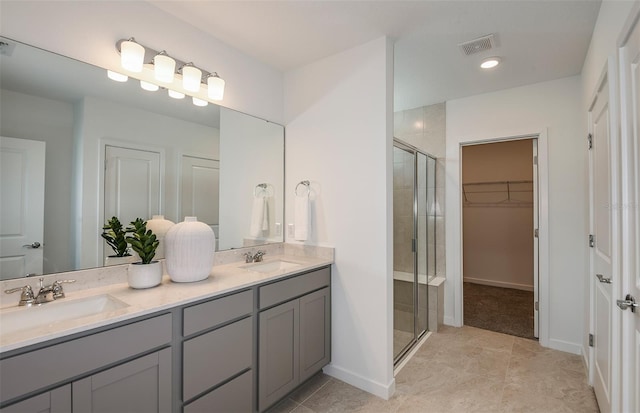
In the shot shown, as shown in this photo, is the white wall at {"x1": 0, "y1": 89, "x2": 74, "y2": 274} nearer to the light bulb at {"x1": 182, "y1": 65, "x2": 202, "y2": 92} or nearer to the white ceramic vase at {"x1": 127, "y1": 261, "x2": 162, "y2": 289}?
the white ceramic vase at {"x1": 127, "y1": 261, "x2": 162, "y2": 289}

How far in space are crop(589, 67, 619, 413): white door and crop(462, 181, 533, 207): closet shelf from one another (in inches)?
106

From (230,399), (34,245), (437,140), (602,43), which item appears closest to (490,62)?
(602,43)

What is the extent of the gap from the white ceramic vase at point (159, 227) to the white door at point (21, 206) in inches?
19.6

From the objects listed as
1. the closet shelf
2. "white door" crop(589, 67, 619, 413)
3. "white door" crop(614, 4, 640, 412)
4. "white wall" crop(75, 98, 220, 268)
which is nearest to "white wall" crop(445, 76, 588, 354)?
"white door" crop(589, 67, 619, 413)

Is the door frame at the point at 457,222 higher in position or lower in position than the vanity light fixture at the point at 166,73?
lower

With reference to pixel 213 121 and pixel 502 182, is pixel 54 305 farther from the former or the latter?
pixel 502 182

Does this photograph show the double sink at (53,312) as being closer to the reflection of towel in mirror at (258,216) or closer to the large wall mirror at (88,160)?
the large wall mirror at (88,160)

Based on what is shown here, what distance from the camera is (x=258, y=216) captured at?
248cm

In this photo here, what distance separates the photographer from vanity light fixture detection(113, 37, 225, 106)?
5.32ft

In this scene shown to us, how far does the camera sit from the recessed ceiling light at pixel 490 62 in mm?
2391

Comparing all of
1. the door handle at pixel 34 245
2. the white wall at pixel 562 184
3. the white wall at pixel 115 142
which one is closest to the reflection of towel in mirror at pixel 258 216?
the white wall at pixel 115 142

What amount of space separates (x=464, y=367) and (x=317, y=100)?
8.15 ft

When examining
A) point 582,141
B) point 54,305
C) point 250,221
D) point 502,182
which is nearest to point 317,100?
point 250,221

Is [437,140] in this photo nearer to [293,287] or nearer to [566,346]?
[566,346]
